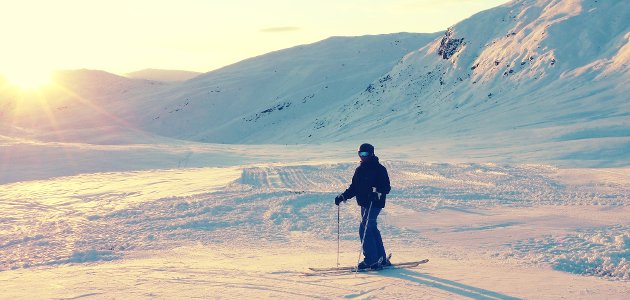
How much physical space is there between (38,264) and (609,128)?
28610 mm

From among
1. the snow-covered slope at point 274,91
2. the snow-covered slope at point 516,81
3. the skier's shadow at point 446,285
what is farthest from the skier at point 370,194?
the snow-covered slope at point 274,91

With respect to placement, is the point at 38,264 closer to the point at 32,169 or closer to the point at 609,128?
the point at 32,169

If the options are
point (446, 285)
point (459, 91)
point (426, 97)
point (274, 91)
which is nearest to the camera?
point (446, 285)

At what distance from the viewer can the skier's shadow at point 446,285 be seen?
6.91 m

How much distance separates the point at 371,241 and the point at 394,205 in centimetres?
567

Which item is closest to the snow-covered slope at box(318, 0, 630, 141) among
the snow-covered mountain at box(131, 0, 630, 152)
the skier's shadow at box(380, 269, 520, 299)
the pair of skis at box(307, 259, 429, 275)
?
the snow-covered mountain at box(131, 0, 630, 152)

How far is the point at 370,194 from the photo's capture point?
8.34 m

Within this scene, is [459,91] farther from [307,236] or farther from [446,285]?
[446,285]

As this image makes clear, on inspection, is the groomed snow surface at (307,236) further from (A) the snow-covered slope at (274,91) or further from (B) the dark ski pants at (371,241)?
(A) the snow-covered slope at (274,91)

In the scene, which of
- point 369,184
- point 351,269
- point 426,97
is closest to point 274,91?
point 426,97

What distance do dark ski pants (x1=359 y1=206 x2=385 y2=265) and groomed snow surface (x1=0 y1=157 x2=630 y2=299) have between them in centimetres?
27

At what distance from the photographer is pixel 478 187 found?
53.6 ft

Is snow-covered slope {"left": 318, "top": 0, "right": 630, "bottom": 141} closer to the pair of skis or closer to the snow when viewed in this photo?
the snow

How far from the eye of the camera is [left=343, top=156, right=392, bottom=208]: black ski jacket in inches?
329
